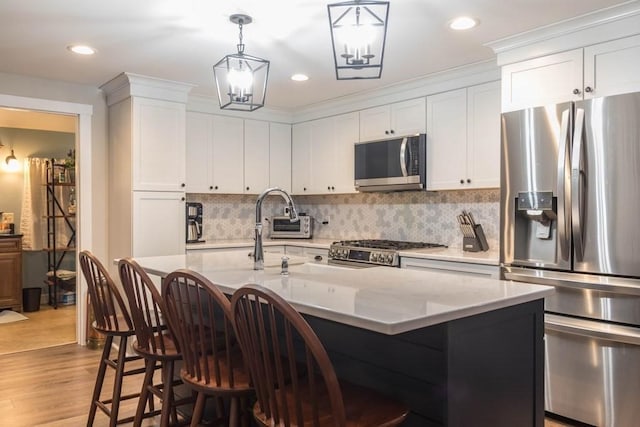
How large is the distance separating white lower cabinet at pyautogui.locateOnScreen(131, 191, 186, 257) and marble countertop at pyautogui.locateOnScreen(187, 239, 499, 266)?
21 cm

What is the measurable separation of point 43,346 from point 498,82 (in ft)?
14.3

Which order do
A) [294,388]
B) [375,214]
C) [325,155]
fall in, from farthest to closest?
[325,155] → [375,214] → [294,388]

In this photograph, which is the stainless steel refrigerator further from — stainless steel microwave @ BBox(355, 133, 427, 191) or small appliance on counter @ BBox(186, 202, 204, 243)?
small appliance on counter @ BBox(186, 202, 204, 243)

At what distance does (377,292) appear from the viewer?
185 cm

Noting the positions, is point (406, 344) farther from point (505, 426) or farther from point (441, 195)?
point (441, 195)

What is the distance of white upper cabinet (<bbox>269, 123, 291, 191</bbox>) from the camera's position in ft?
17.8

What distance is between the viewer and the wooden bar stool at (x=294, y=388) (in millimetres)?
1380

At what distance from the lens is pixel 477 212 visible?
13.7ft

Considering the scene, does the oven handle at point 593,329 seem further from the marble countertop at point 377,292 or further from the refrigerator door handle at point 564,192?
the marble countertop at point 377,292

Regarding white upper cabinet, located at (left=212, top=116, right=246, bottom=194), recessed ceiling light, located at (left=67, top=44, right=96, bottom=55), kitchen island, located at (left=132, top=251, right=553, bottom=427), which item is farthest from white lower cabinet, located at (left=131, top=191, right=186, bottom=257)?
kitchen island, located at (left=132, top=251, right=553, bottom=427)

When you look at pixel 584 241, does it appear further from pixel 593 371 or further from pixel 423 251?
pixel 423 251

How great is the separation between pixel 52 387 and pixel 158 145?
200 cm

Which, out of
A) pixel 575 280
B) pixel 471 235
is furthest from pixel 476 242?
pixel 575 280

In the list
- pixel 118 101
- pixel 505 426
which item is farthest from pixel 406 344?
pixel 118 101
